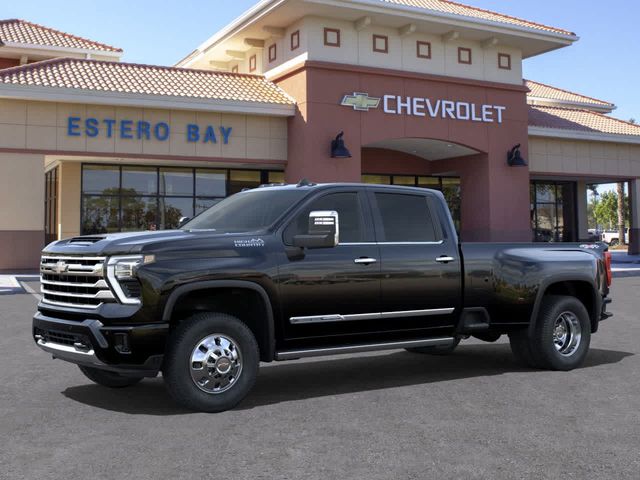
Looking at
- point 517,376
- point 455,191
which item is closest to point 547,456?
point 517,376

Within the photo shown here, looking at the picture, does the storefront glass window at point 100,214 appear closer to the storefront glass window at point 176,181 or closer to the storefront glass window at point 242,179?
the storefront glass window at point 176,181

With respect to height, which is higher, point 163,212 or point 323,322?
point 163,212

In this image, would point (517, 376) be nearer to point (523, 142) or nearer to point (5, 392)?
point (5, 392)

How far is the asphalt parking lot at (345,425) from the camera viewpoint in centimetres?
469

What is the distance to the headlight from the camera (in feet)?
19.6

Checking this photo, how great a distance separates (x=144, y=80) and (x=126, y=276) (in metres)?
21.7

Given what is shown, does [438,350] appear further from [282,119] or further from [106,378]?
[282,119]

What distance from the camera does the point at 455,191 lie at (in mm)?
35188

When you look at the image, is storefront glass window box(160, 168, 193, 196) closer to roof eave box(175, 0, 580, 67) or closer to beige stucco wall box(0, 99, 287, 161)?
beige stucco wall box(0, 99, 287, 161)

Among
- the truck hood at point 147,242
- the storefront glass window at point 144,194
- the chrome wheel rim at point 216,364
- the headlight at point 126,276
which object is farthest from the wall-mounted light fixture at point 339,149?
the headlight at point 126,276

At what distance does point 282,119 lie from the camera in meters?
27.3

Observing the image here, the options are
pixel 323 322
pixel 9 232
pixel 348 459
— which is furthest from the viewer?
pixel 9 232

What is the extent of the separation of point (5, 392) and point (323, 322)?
3197mm

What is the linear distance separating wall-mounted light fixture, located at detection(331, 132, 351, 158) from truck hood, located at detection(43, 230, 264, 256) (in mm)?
19719
